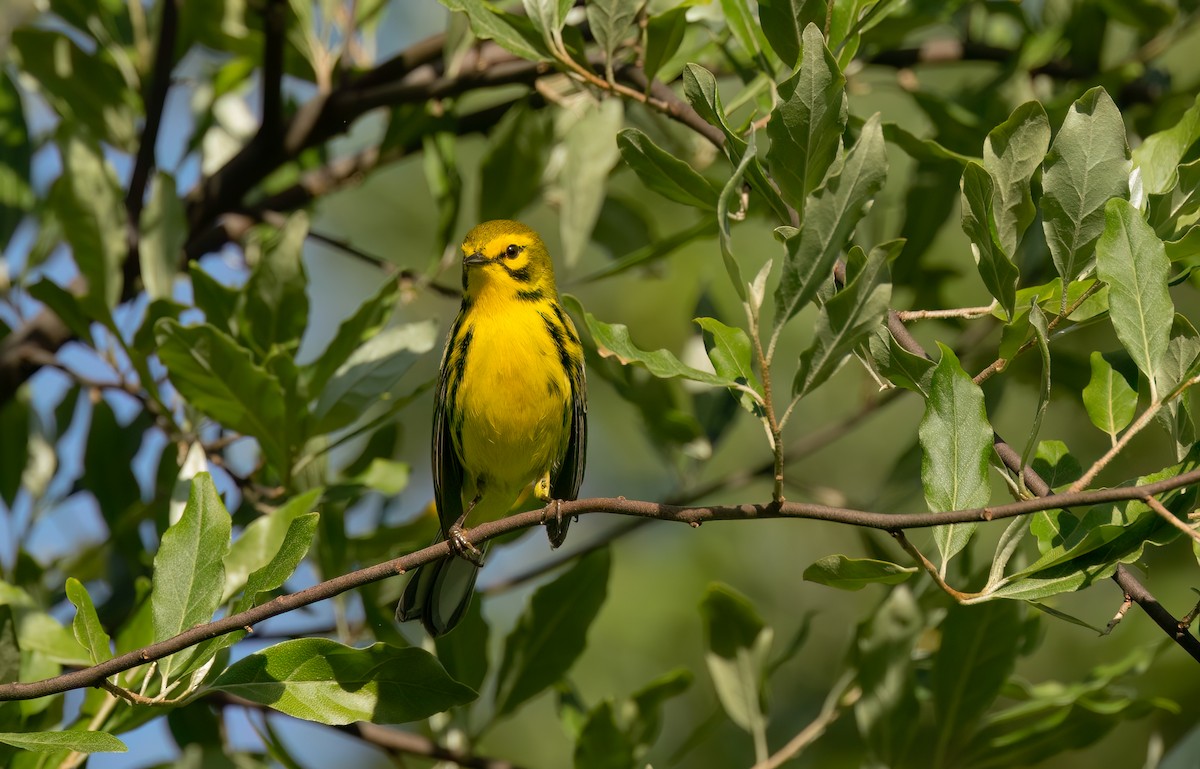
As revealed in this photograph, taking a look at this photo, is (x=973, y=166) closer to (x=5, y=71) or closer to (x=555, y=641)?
(x=555, y=641)

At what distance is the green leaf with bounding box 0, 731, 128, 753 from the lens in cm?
184

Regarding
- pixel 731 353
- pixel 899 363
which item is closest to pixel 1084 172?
pixel 899 363

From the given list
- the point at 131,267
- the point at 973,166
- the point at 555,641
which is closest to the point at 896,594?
the point at 555,641

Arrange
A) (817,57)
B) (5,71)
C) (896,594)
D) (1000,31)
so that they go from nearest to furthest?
(817,57), (896,594), (5,71), (1000,31)

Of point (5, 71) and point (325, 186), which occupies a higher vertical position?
point (5, 71)

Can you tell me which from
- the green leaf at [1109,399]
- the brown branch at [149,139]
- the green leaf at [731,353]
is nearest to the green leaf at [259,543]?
the brown branch at [149,139]

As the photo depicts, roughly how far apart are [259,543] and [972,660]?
164 cm

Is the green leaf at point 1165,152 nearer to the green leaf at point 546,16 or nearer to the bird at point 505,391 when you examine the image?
the green leaf at point 546,16

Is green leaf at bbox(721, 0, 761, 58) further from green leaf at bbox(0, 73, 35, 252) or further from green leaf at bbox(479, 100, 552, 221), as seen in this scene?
green leaf at bbox(0, 73, 35, 252)

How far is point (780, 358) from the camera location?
6.25 meters

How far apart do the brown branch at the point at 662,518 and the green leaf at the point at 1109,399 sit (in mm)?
304

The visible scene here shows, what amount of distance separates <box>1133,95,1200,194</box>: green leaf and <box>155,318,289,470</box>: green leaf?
1.83 metres

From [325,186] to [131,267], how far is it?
593 millimetres

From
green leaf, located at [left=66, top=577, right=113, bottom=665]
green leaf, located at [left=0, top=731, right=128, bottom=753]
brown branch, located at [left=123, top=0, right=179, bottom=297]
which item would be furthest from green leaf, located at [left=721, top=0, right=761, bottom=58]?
green leaf, located at [left=0, top=731, right=128, bottom=753]
